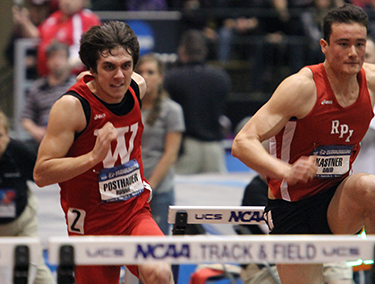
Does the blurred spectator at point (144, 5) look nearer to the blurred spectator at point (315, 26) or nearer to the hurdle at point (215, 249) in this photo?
the blurred spectator at point (315, 26)

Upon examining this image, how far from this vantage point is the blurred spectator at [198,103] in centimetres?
791

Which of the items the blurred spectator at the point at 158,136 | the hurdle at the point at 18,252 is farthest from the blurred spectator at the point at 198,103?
the hurdle at the point at 18,252

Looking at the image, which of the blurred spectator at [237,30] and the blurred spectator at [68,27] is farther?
the blurred spectator at [237,30]

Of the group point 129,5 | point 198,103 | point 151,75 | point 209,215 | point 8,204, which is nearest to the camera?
point 209,215

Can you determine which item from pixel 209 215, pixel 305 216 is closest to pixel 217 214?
pixel 209 215

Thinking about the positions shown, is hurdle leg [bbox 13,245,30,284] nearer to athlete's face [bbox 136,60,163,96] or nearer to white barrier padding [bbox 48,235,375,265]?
white barrier padding [bbox 48,235,375,265]

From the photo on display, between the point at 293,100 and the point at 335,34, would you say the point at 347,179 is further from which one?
the point at 335,34

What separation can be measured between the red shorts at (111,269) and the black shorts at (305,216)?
77 centimetres

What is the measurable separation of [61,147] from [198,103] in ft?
15.5

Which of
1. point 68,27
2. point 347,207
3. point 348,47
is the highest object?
point 68,27

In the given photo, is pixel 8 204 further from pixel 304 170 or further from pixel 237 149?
pixel 304 170

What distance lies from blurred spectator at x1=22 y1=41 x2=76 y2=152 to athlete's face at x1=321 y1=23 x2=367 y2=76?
3923 millimetres

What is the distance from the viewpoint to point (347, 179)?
12.2 feet

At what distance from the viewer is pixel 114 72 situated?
139 inches
